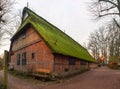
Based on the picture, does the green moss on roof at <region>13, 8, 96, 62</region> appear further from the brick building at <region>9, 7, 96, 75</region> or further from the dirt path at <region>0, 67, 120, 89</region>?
the dirt path at <region>0, 67, 120, 89</region>

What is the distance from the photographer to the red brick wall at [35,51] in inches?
947

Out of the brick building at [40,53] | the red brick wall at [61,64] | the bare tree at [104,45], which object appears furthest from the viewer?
the bare tree at [104,45]

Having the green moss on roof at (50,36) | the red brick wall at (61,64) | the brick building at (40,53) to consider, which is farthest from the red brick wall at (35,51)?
the green moss on roof at (50,36)

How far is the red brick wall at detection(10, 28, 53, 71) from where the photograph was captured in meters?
24.0

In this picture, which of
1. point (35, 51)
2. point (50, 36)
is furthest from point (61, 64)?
point (50, 36)

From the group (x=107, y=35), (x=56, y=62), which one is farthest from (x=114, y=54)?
(x=56, y=62)

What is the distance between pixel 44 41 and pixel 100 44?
146ft

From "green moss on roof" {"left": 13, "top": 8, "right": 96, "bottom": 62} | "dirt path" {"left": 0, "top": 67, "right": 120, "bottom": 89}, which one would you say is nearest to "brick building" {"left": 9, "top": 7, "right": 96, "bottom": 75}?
"green moss on roof" {"left": 13, "top": 8, "right": 96, "bottom": 62}

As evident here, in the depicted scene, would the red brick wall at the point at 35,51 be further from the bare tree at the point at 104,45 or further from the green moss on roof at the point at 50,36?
the bare tree at the point at 104,45

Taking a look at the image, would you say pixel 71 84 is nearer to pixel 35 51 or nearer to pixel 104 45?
pixel 35 51

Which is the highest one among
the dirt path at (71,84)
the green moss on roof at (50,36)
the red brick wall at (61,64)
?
the green moss on roof at (50,36)

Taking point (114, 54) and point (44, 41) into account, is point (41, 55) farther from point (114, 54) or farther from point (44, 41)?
point (114, 54)

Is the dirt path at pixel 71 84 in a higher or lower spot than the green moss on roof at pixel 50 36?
lower

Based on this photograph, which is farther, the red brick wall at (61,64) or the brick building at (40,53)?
the red brick wall at (61,64)
